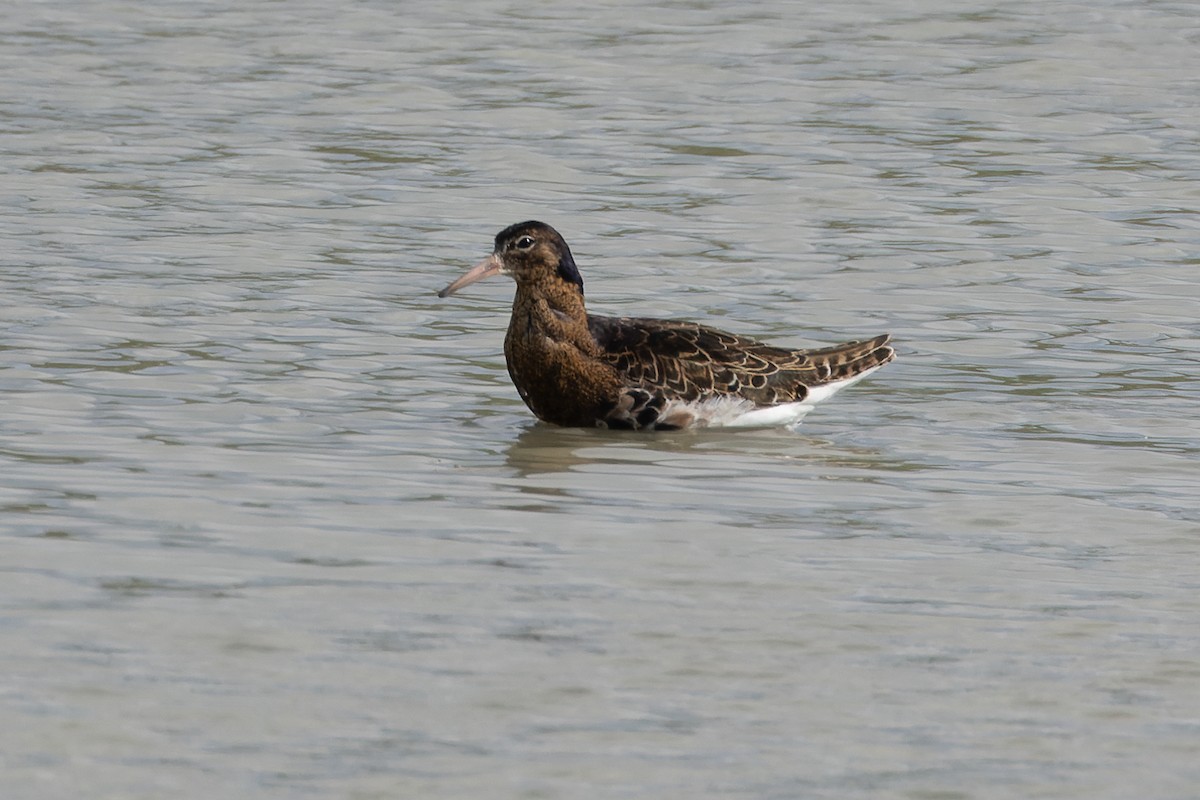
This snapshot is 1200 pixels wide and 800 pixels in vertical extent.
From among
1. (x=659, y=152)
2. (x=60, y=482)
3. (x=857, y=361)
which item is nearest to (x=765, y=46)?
(x=659, y=152)

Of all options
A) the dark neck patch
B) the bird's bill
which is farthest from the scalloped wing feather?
the bird's bill

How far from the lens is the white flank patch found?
497 inches

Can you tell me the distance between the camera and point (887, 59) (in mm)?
26250

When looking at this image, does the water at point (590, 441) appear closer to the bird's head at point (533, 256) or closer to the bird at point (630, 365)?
the bird at point (630, 365)

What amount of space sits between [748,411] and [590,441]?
3.14 feet

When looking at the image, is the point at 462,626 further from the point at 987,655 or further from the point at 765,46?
the point at 765,46

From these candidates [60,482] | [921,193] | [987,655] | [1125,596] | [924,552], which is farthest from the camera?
[921,193]

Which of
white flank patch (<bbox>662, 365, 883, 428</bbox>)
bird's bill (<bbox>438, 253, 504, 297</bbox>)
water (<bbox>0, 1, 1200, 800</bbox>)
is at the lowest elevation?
white flank patch (<bbox>662, 365, 883, 428</bbox>)

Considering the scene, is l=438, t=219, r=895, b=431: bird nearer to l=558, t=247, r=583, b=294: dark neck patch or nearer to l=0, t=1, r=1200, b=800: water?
l=558, t=247, r=583, b=294: dark neck patch

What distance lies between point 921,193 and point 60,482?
1096cm

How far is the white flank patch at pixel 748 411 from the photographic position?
12.6 meters

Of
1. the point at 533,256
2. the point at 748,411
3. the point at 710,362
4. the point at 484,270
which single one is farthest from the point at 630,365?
the point at 484,270

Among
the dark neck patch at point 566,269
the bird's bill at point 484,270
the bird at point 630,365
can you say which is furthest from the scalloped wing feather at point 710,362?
the bird's bill at point 484,270

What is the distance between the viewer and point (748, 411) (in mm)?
12766
